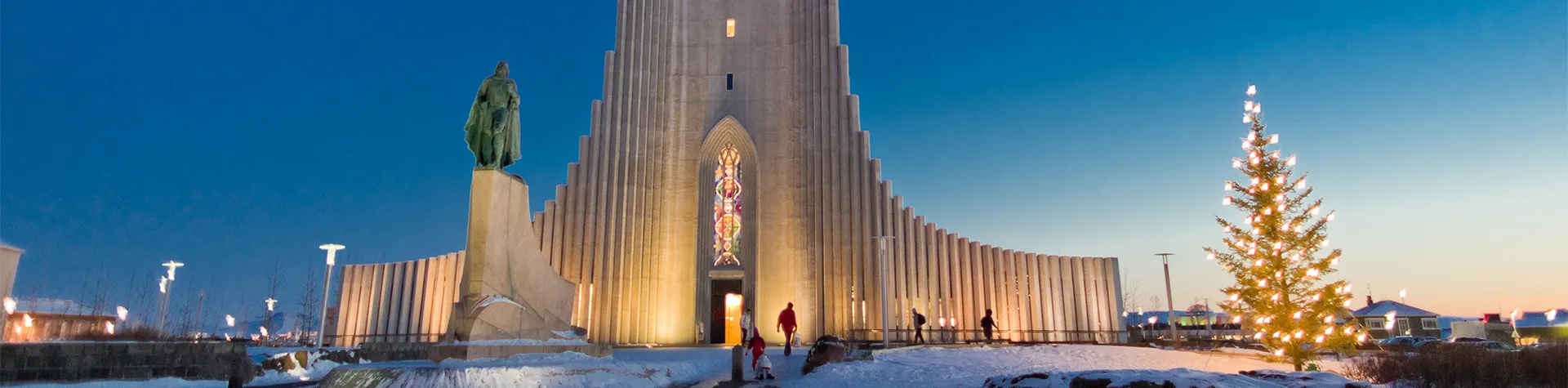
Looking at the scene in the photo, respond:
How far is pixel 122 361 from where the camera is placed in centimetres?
963

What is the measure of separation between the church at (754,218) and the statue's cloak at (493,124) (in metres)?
13.6

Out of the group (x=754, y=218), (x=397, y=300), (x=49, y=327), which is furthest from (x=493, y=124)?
(x=397, y=300)

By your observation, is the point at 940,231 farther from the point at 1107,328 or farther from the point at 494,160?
the point at 494,160

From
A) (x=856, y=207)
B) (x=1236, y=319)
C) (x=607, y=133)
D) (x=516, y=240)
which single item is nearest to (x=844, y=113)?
(x=856, y=207)

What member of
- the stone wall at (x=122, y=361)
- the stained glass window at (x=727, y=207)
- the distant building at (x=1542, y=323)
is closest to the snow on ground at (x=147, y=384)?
the stone wall at (x=122, y=361)

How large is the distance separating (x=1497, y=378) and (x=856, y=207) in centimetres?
1769

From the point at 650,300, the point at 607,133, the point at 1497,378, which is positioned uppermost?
the point at 607,133

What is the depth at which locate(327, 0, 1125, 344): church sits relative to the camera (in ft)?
88.6

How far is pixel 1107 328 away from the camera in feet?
94.8

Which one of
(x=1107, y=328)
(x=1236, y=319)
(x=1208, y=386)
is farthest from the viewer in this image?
(x=1107, y=328)

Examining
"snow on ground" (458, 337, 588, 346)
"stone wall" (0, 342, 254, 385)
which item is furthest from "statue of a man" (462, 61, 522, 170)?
"stone wall" (0, 342, 254, 385)

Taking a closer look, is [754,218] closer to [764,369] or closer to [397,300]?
[397,300]

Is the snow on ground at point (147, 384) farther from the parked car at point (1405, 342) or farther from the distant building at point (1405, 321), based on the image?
the distant building at point (1405, 321)

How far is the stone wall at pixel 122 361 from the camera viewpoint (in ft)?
29.0
